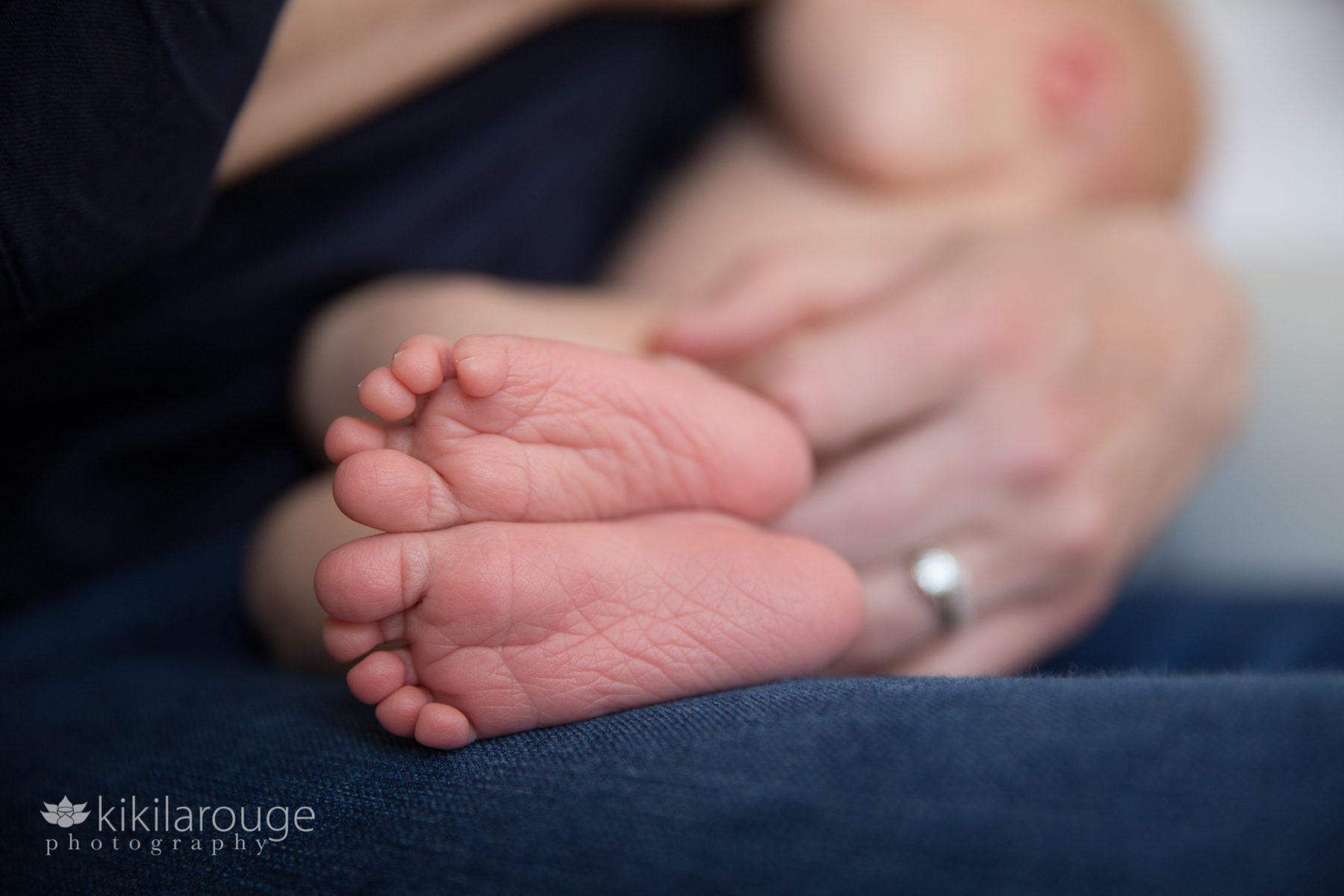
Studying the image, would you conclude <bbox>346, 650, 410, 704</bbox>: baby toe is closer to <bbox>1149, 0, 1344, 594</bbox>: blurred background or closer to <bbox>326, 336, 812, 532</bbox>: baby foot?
<bbox>326, 336, 812, 532</bbox>: baby foot

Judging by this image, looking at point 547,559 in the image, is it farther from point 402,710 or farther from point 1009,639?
point 1009,639

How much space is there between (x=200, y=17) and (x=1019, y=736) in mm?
490

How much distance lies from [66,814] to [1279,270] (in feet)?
4.60

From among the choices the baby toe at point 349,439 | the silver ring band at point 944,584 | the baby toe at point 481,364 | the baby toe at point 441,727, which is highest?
the baby toe at point 481,364

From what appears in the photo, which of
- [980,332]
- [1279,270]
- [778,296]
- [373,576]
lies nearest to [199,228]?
[373,576]

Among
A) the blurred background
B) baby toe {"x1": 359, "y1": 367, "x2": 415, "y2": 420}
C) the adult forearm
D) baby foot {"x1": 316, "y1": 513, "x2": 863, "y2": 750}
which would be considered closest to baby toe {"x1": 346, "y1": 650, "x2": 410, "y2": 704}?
baby foot {"x1": 316, "y1": 513, "x2": 863, "y2": 750}

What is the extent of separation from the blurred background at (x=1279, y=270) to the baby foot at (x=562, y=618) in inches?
29.7

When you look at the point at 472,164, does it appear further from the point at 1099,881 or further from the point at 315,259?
the point at 1099,881

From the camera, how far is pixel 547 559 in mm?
484

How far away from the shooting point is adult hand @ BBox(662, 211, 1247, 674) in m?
0.71

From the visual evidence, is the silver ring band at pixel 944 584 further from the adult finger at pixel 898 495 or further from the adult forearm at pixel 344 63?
the adult forearm at pixel 344 63

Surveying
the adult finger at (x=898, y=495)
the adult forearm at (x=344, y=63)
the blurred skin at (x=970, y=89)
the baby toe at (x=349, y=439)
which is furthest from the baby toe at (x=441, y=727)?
the blurred skin at (x=970, y=89)

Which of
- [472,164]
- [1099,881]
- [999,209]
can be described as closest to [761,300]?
[472,164]

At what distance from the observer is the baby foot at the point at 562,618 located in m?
0.46
